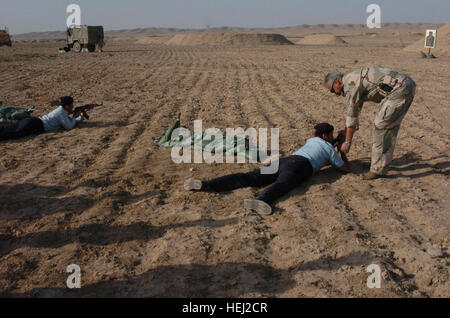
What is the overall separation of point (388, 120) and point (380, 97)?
0.31 metres

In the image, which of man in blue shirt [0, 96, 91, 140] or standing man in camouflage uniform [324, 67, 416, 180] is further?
man in blue shirt [0, 96, 91, 140]

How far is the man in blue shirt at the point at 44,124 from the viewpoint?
6742 mm

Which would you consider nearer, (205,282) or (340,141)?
(205,282)

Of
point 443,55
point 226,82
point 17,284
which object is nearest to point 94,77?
point 226,82

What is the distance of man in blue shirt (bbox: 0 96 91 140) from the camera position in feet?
22.1

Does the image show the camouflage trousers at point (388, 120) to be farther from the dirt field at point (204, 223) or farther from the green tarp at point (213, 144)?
the green tarp at point (213, 144)

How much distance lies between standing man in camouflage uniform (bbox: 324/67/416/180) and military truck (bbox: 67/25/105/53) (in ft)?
98.7

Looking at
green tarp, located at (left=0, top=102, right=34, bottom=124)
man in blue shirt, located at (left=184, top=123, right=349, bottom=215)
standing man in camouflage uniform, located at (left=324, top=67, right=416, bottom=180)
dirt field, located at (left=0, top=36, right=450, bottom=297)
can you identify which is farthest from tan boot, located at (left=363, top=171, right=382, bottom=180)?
green tarp, located at (left=0, top=102, right=34, bottom=124)

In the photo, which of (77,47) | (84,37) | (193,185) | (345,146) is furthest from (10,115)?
(77,47)

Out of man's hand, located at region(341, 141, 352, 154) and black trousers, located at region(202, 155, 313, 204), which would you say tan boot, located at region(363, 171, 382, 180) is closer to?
man's hand, located at region(341, 141, 352, 154)

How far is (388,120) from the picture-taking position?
182 inches

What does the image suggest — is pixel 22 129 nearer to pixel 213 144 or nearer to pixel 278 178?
pixel 213 144

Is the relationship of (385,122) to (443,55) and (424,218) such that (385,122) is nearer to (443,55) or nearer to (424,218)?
(424,218)

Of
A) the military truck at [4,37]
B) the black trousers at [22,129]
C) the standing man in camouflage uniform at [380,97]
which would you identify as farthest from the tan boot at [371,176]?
the military truck at [4,37]
